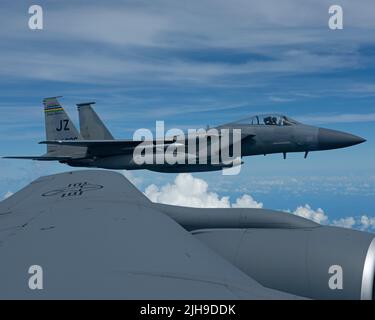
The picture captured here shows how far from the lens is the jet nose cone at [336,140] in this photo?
21.0 metres

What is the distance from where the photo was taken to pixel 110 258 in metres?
2.52

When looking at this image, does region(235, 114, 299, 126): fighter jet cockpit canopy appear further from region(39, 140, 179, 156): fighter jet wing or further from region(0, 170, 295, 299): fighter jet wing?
region(0, 170, 295, 299): fighter jet wing

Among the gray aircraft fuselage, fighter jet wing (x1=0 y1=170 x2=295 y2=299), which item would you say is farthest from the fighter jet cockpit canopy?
fighter jet wing (x1=0 y1=170 x2=295 y2=299)

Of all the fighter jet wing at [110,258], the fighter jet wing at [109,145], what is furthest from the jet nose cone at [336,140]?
the fighter jet wing at [110,258]

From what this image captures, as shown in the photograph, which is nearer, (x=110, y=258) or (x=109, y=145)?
(x=110, y=258)

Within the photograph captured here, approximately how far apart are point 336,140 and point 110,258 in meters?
20.4

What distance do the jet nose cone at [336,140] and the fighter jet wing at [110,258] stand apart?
18347 millimetres

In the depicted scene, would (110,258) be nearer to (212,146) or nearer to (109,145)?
(212,146)

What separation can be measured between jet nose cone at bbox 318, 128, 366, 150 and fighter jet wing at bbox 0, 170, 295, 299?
18.3 meters

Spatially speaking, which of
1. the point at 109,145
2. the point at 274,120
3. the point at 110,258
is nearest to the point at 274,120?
the point at 274,120

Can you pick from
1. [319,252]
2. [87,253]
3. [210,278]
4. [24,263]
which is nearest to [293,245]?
[319,252]

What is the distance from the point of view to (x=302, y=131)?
21.1 meters
